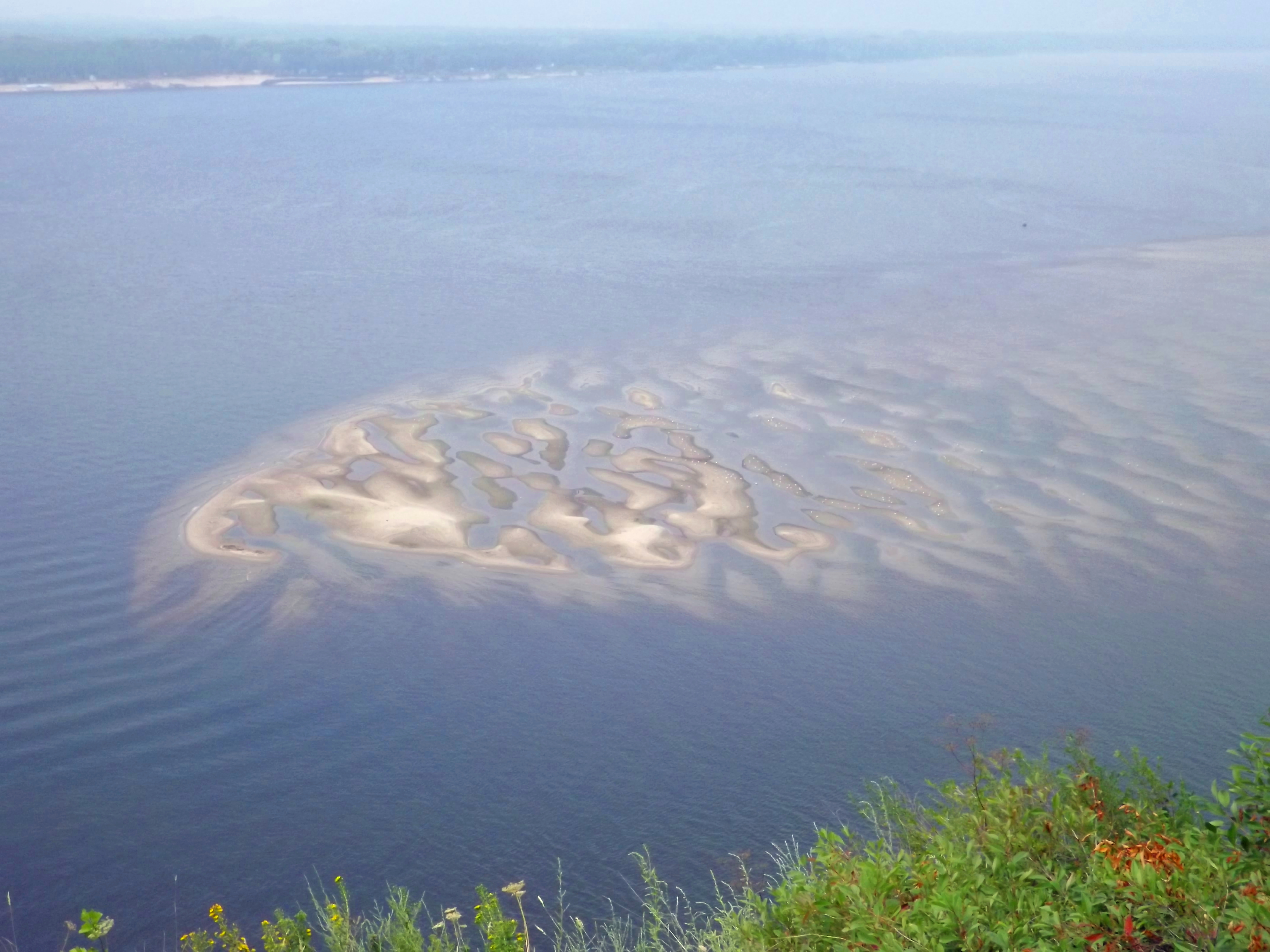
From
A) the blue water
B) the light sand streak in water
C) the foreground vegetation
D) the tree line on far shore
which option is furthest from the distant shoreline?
the foreground vegetation

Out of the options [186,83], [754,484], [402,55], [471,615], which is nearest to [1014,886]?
[471,615]

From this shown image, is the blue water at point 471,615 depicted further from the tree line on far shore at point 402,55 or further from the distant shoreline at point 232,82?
the tree line on far shore at point 402,55

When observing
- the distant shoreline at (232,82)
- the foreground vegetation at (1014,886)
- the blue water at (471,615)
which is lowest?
the blue water at (471,615)

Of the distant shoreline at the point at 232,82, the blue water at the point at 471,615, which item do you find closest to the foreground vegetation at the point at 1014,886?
the blue water at the point at 471,615

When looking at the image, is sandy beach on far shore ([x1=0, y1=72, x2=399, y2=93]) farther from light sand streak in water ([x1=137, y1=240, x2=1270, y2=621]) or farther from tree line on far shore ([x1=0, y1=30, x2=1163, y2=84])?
light sand streak in water ([x1=137, y1=240, x2=1270, y2=621])

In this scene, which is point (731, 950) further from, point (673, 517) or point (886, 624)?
point (673, 517)

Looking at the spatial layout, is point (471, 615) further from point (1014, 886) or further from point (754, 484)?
point (1014, 886)
